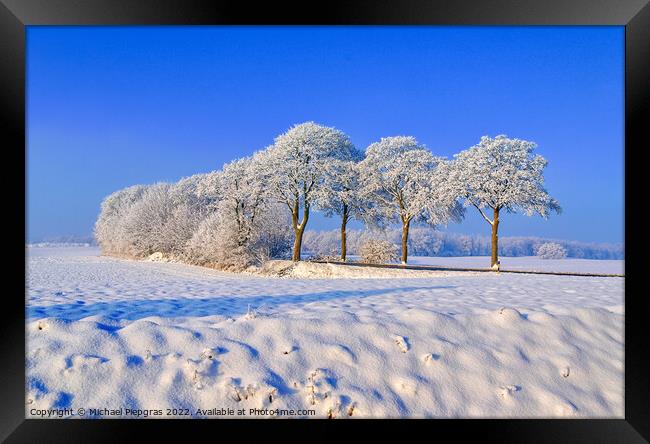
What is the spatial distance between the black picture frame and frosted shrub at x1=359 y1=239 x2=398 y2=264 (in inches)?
926

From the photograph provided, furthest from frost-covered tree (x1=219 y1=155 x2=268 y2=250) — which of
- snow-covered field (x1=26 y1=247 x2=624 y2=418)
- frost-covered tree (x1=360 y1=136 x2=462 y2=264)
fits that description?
snow-covered field (x1=26 y1=247 x2=624 y2=418)

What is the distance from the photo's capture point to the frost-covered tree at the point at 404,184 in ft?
89.9

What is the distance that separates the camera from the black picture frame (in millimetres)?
4059

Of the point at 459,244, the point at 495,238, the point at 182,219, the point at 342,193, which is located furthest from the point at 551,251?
the point at 182,219

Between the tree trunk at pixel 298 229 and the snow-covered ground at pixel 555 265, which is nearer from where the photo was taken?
the snow-covered ground at pixel 555 265

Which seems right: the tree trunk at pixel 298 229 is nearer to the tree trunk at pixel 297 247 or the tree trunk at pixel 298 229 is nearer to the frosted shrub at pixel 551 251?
the tree trunk at pixel 297 247

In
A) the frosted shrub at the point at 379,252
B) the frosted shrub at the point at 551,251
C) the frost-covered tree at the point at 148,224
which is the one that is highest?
the frost-covered tree at the point at 148,224

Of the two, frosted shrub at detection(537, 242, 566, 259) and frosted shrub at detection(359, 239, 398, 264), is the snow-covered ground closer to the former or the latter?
frosted shrub at detection(359, 239, 398, 264)

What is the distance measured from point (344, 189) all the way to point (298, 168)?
12.6 feet

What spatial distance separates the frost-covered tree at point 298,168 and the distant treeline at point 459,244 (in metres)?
14.1

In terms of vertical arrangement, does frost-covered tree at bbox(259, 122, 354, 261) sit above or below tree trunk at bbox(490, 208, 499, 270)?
above
